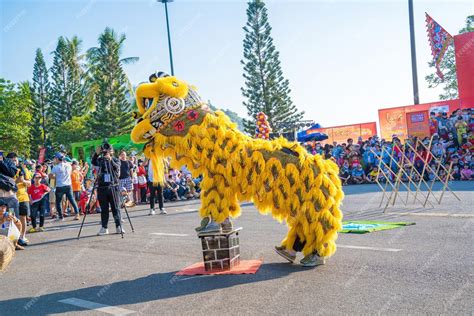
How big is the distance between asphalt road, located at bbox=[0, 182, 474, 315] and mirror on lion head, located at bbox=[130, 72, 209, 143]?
2.00 m

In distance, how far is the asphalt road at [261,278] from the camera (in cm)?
487

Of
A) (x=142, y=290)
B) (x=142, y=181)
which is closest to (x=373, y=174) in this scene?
(x=142, y=181)

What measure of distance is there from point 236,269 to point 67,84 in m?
53.6

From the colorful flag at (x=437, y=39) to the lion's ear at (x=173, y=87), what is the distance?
72.4ft

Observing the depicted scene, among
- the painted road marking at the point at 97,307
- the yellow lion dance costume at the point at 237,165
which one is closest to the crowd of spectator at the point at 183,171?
the yellow lion dance costume at the point at 237,165

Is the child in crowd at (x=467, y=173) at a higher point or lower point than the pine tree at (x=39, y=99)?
lower

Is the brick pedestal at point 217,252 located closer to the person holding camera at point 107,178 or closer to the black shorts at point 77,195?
the person holding camera at point 107,178

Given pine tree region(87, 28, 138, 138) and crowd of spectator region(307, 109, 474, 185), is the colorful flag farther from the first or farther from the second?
pine tree region(87, 28, 138, 138)

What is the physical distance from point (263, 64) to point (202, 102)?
3625 centimetres

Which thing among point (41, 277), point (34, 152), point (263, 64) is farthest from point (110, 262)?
point (34, 152)

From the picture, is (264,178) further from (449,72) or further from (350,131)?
(449,72)

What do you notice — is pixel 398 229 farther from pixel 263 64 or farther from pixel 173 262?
pixel 263 64

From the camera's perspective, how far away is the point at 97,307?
5.31 meters

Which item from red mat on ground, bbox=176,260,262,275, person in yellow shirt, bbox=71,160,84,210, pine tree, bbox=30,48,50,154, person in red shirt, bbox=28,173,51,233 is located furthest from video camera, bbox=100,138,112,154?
pine tree, bbox=30,48,50,154
